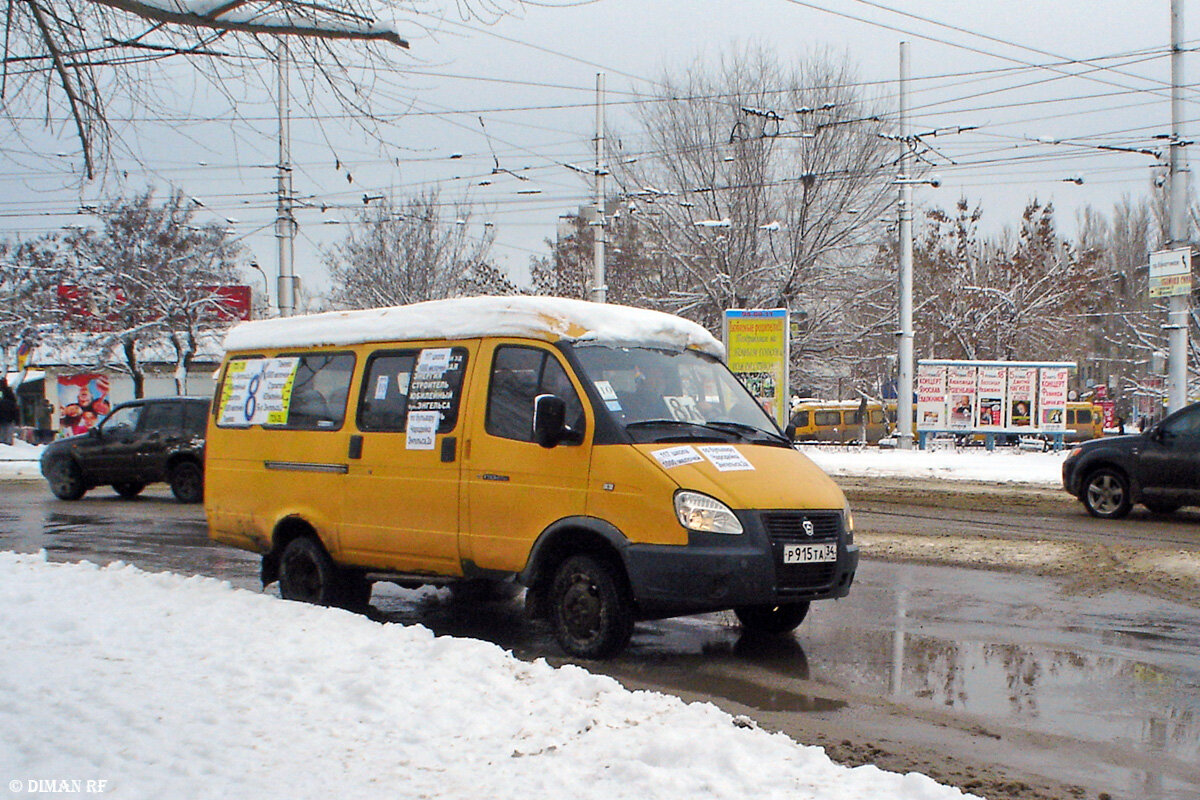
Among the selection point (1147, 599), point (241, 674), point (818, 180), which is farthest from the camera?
point (818, 180)

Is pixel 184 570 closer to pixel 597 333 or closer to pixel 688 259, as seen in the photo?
pixel 597 333

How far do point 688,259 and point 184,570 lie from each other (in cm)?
2671

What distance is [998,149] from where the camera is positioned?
2697 cm

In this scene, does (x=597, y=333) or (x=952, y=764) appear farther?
(x=597, y=333)

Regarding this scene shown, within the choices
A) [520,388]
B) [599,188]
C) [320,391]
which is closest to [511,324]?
[520,388]

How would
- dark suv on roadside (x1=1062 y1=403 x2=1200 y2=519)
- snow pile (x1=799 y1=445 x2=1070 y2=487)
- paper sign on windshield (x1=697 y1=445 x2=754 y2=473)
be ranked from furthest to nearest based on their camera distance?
snow pile (x1=799 y1=445 x2=1070 y2=487), dark suv on roadside (x1=1062 y1=403 x2=1200 y2=519), paper sign on windshield (x1=697 y1=445 x2=754 y2=473)

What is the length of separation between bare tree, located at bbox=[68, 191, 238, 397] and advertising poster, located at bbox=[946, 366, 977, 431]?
25.5 m

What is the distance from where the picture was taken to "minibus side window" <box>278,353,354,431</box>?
8.44 metres

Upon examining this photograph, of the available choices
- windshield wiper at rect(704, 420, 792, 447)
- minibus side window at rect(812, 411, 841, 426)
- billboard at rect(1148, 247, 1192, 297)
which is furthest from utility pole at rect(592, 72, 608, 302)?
minibus side window at rect(812, 411, 841, 426)

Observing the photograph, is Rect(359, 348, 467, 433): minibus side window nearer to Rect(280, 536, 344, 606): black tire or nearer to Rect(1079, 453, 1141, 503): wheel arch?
Rect(280, 536, 344, 606): black tire

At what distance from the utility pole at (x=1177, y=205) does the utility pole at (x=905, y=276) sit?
6406 millimetres

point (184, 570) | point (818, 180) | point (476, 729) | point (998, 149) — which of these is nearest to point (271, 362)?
point (184, 570)

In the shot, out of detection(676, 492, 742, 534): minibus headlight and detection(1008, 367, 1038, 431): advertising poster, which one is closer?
detection(676, 492, 742, 534): minibus headlight

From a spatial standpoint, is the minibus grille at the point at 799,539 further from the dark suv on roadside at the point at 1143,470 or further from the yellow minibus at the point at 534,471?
the dark suv on roadside at the point at 1143,470
